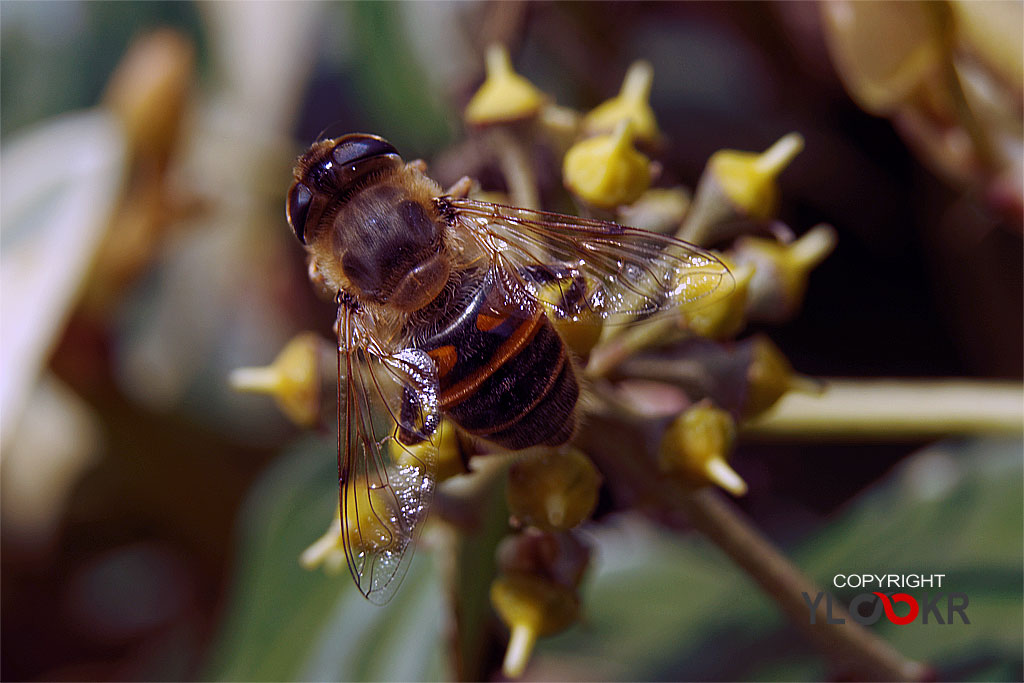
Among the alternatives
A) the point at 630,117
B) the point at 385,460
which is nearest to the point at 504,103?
the point at 630,117

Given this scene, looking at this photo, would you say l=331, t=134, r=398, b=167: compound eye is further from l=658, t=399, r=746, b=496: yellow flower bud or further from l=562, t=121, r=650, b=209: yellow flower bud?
l=658, t=399, r=746, b=496: yellow flower bud

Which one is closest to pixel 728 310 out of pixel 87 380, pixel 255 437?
pixel 255 437

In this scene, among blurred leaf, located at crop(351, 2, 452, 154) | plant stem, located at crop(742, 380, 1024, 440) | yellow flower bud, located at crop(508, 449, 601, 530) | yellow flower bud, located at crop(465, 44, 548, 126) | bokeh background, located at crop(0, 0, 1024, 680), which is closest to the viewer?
yellow flower bud, located at crop(508, 449, 601, 530)

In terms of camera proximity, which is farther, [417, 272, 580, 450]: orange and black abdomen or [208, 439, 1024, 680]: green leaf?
[208, 439, 1024, 680]: green leaf

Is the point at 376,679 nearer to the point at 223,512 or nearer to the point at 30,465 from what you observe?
the point at 223,512

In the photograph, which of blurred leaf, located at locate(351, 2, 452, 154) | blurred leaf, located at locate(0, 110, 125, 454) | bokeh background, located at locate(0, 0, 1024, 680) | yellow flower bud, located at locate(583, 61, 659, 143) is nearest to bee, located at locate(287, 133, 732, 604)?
yellow flower bud, located at locate(583, 61, 659, 143)

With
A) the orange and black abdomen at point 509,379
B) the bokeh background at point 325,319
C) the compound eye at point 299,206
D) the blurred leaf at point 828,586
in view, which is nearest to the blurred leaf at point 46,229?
the bokeh background at point 325,319

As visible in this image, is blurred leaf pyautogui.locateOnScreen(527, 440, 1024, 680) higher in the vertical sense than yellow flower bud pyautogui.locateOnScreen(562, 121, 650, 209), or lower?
lower
